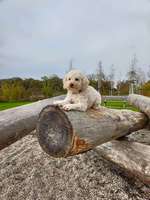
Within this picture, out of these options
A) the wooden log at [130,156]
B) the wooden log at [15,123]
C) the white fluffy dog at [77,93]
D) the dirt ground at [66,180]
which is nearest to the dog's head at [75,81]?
the white fluffy dog at [77,93]

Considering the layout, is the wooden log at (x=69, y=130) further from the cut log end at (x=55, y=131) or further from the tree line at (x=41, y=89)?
the tree line at (x=41, y=89)

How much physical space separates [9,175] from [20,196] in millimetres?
396

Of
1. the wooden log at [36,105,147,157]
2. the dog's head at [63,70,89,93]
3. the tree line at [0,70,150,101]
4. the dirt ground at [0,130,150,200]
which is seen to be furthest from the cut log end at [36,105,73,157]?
the tree line at [0,70,150,101]

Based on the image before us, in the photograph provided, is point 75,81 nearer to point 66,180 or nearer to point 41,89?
point 66,180

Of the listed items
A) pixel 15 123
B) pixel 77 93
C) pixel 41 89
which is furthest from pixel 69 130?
pixel 41 89

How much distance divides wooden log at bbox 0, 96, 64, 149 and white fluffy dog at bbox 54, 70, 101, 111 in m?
0.75

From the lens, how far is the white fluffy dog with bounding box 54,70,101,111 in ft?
7.58

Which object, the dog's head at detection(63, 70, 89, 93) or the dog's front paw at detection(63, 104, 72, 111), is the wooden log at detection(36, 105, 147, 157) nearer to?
the dog's front paw at detection(63, 104, 72, 111)

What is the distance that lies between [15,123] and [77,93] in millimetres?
852

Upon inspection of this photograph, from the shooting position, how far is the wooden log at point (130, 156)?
2.98m

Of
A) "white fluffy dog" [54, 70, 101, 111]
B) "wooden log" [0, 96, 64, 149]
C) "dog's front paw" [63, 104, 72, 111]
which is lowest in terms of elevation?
"wooden log" [0, 96, 64, 149]

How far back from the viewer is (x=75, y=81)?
7.64 feet

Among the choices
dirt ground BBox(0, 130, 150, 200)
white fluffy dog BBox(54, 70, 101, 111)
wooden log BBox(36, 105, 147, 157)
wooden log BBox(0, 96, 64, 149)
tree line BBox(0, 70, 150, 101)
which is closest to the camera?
wooden log BBox(36, 105, 147, 157)

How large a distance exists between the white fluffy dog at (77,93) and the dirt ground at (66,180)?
1048 millimetres
